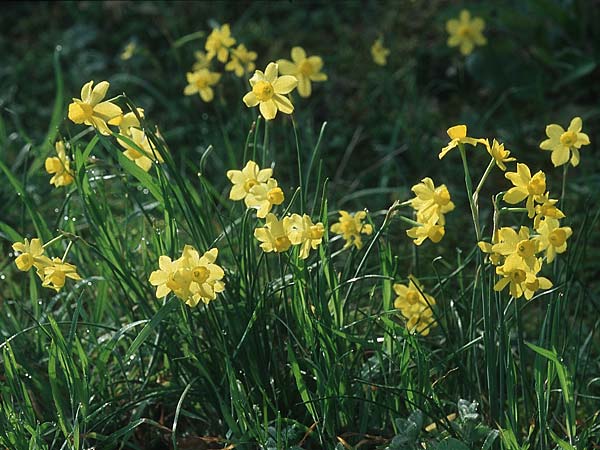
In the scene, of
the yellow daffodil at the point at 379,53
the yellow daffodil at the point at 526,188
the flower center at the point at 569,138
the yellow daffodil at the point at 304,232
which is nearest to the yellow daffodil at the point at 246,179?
the yellow daffodil at the point at 304,232

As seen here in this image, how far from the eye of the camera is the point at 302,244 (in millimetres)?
1748

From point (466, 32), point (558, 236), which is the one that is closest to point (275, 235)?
point (558, 236)

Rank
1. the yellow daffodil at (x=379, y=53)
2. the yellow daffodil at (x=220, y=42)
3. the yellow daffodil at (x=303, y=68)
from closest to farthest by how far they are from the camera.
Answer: the yellow daffodil at (x=303, y=68), the yellow daffodil at (x=220, y=42), the yellow daffodil at (x=379, y=53)

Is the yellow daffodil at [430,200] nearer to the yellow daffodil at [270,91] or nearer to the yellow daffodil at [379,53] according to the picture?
the yellow daffodil at [270,91]

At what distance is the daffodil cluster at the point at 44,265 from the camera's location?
1748mm

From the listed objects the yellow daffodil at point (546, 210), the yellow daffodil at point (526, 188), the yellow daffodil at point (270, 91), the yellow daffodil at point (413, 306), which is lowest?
the yellow daffodil at point (413, 306)

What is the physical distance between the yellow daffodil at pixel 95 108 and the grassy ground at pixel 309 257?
0.05m

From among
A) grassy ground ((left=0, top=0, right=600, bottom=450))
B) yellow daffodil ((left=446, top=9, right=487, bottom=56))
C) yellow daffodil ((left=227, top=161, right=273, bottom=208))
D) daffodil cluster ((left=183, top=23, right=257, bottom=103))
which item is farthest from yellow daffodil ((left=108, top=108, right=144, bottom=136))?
yellow daffodil ((left=446, top=9, right=487, bottom=56))

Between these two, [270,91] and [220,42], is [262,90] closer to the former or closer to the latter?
[270,91]

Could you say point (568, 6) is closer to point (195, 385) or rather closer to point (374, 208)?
A: point (374, 208)

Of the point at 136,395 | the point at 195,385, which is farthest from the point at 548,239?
the point at 136,395

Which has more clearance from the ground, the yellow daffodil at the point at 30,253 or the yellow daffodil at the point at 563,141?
the yellow daffodil at the point at 563,141

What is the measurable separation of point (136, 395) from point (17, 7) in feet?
10.8

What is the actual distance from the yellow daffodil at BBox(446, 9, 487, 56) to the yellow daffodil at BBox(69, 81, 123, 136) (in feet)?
6.84
